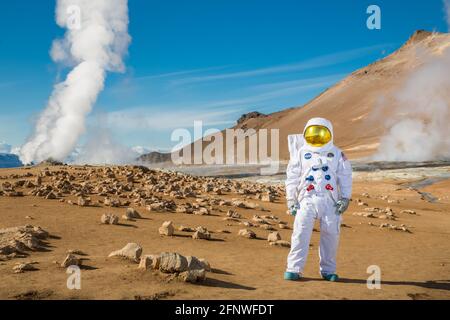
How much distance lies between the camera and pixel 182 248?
29.2ft

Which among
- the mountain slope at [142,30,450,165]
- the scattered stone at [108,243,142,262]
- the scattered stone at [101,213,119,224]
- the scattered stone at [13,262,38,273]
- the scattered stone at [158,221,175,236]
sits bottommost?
the scattered stone at [13,262,38,273]

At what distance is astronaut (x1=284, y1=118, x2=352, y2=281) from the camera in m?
6.87

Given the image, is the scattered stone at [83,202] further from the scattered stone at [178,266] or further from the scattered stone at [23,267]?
the scattered stone at [178,266]

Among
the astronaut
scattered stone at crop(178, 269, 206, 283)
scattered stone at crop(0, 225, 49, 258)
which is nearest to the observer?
scattered stone at crop(178, 269, 206, 283)

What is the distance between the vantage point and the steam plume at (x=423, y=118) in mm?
70688

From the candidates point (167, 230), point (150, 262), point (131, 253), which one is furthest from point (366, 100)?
point (150, 262)

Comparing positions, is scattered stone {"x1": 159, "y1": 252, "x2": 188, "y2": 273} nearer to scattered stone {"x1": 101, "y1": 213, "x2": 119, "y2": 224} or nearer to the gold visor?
the gold visor

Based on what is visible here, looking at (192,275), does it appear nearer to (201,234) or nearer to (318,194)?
(318,194)

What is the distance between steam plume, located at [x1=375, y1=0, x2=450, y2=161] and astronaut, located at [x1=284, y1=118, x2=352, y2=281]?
62.3 meters

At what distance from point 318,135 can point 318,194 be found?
37.7 inches

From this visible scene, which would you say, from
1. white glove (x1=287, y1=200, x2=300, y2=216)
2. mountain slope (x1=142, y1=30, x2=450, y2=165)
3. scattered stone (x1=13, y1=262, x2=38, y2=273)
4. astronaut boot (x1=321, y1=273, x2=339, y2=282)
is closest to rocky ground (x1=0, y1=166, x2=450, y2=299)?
scattered stone (x1=13, y1=262, x2=38, y2=273)
